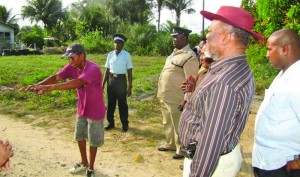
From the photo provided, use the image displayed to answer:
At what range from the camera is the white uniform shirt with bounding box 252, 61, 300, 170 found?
2406mm

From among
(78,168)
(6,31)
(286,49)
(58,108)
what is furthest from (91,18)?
(286,49)

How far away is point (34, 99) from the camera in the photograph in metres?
8.79

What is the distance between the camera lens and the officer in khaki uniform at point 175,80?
4.88 m

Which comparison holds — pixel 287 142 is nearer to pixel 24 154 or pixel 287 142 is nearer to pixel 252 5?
pixel 24 154

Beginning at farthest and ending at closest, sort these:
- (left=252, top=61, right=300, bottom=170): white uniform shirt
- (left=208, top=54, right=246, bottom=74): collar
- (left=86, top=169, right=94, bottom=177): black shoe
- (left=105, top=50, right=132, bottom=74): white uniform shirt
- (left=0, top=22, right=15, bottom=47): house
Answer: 1. (left=0, top=22, right=15, bottom=47): house
2. (left=105, top=50, right=132, bottom=74): white uniform shirt
3. (left=86, top=169, right=94, bottom=177): black shoe
4. (left=252, top=61, right=300, bottom=170): white uniform shirt
5. (left=208, top=54, right=246, bottom=74): collar

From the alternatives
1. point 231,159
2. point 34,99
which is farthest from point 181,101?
point 34,99

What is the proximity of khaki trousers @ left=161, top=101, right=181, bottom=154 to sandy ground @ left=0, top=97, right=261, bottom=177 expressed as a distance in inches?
7.6

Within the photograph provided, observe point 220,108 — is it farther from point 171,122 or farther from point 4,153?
point 171,122

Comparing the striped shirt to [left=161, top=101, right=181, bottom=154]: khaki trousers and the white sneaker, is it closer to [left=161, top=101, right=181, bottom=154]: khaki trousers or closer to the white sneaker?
the white sneaker

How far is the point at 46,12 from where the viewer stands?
147 feet

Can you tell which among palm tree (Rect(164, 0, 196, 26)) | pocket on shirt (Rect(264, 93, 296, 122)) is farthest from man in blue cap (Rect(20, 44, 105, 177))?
palm tree (Rect(164, 0, 196, 26))

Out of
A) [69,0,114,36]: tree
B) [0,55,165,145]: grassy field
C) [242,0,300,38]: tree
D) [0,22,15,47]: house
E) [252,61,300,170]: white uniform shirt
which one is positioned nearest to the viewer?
[252,61,300,170]: white uniform shirt

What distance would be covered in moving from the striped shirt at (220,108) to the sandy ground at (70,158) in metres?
2.68

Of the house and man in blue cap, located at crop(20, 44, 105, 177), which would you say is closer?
man in blue cap, located at crop(20, 44, 105, 177)
